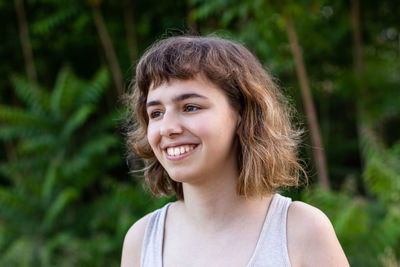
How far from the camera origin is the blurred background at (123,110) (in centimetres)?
457

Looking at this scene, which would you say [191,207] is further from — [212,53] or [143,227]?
[212,53]

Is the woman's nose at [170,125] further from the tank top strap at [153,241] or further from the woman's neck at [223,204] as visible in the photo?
the tank top strap at [153,241]

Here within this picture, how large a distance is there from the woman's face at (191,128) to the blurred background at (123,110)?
88.5 inches

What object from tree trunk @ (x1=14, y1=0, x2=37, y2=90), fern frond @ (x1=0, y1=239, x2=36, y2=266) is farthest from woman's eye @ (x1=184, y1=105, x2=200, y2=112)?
tree trunk @ (x1=14, y1=0, x2=37, y2=90)

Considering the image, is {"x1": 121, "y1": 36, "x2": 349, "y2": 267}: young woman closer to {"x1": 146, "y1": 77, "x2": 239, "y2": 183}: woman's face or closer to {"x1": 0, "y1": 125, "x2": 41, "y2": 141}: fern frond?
{"x1": 146, "y1": 77, "x2": 239, "y2": 183}: woman's face

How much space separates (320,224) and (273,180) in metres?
0.24

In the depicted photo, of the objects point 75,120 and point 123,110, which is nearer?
point 123,110

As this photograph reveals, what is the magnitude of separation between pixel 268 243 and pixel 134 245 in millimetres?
537

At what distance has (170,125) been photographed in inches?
57.9

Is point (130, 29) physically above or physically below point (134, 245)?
above

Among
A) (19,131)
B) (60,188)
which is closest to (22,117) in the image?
(19,131)

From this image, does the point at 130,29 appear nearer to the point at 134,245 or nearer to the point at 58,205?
the point at 58,205

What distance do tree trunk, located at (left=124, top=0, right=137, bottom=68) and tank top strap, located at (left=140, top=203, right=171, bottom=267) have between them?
5027mm

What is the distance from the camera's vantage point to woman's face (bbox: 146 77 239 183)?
4.79ft
